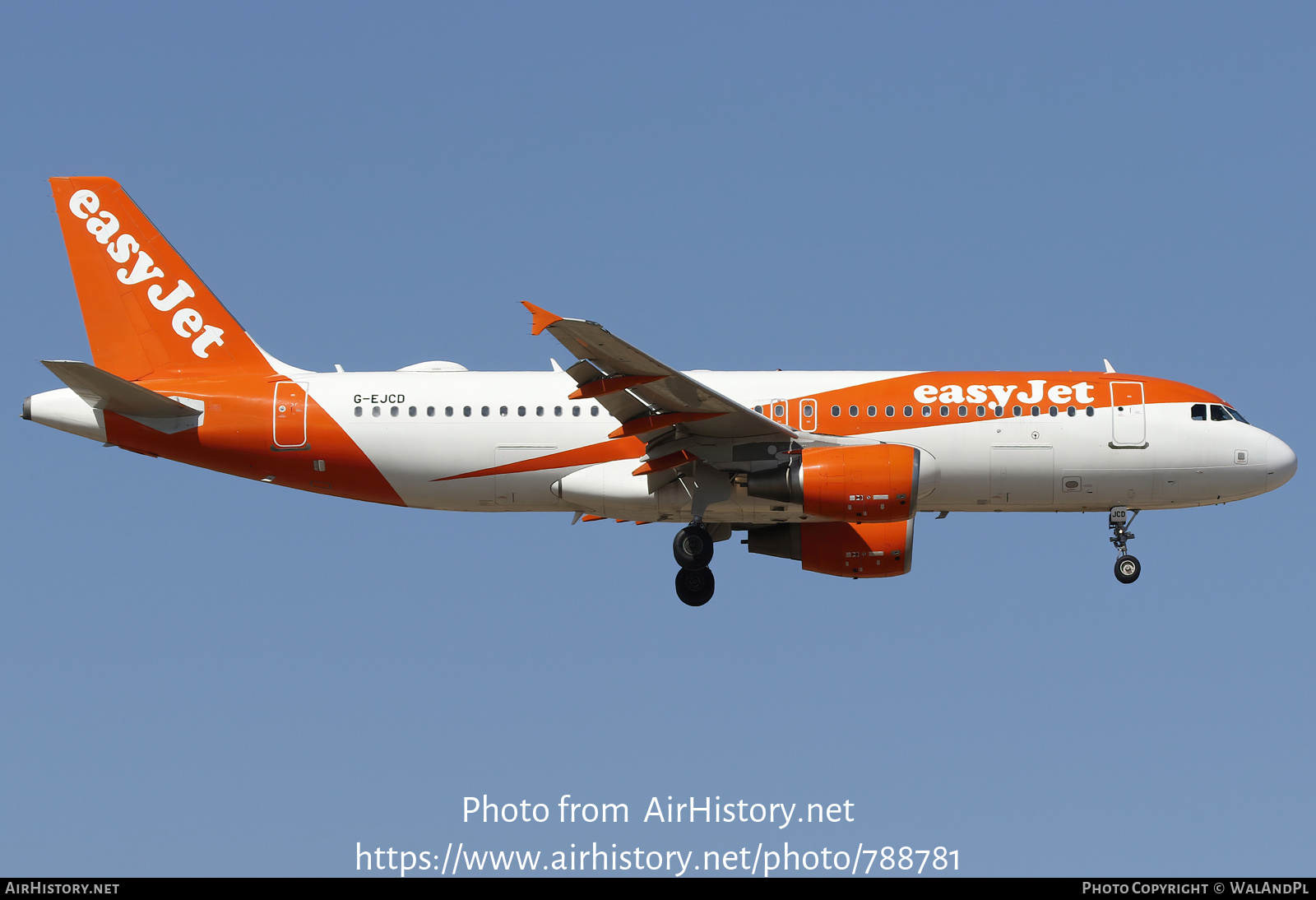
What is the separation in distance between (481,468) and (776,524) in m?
7.02

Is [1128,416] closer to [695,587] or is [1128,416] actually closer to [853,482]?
[853,482]

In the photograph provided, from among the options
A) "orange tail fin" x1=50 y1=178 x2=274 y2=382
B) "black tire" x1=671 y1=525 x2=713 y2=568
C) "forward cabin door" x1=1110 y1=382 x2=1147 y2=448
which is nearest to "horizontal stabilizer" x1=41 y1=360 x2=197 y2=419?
"orange tail fin" x1=50 y1=178 x2=274 y2=382

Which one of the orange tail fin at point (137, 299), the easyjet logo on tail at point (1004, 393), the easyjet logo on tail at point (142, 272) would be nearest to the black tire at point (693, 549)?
the easyjet logo on tail at point (1004, 393)

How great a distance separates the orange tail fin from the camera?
33.2 metres

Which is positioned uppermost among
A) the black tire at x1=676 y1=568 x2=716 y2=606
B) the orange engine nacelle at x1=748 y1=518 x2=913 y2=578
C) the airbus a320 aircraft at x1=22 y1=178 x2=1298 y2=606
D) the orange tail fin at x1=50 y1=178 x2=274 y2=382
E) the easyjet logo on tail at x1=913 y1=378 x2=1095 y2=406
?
the orange tail fin at x1=50 y1=178 x2=274 y2=382

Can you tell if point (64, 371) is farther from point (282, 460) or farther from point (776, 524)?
point (776, 524)

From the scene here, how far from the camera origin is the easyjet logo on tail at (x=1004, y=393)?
31438 millimetres

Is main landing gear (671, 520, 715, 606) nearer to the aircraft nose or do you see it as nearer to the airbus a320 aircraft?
the airbus a320 aircraft

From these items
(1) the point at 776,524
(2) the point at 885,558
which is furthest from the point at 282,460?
(2) the point at 885,558

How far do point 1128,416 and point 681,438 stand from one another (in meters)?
9.66

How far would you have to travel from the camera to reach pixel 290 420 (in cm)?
3180

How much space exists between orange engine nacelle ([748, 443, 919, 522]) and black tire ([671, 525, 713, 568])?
2.21m

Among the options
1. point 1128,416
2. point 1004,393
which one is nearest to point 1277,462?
point 1128,416

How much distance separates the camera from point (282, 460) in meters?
31.9
